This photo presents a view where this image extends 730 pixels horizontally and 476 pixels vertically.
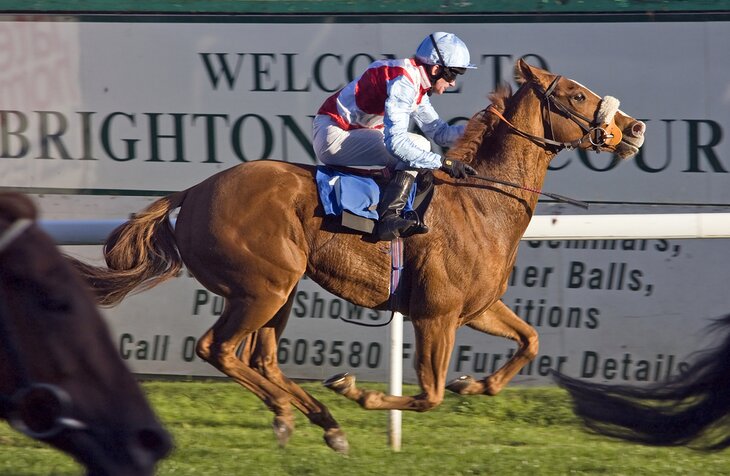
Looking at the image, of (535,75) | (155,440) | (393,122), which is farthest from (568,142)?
(155,440)

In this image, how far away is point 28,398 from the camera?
7.07 feet

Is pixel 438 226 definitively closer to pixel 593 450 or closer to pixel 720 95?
pixel 593 450

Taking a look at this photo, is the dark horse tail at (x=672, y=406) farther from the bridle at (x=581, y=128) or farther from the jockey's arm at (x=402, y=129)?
the jockey's arm at (x=402, y=129)

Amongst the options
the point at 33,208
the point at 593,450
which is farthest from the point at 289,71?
the point at 33,208

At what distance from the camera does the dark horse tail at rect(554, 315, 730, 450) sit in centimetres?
477

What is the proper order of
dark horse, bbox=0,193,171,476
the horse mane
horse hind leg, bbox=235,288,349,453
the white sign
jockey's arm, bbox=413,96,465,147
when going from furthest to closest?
the white sign
jockey's arm, bbox=413,96,465,147
the horse mane
horse hind leg, bbox=235,288,349,453
dark horse, bbox=0,193,171,476

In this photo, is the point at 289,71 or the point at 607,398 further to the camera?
the point at 289,71

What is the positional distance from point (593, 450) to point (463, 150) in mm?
1490

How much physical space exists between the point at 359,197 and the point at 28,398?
120 inches

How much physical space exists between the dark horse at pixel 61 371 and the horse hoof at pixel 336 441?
3.09 m

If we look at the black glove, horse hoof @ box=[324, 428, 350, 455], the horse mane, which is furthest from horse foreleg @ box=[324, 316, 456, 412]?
the horse mane

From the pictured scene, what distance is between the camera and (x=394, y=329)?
18.1 feet

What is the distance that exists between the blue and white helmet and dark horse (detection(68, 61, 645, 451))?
31 cm

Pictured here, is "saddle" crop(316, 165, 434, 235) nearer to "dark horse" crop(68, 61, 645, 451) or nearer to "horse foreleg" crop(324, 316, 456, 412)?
"dark horse" crop(68, 61, 645, 451)
